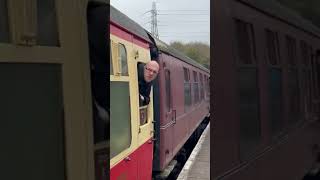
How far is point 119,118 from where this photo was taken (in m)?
4.17

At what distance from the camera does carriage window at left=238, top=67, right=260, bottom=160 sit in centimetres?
145

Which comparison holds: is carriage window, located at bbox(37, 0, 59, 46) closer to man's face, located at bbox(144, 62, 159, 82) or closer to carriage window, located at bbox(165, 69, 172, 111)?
man's face, located at bbox(144, 62, 159, 82)

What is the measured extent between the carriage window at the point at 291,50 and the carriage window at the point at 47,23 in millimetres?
766

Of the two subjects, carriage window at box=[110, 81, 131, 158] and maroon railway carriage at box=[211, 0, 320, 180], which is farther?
carriage window at box=[110, 81, 131, 158]

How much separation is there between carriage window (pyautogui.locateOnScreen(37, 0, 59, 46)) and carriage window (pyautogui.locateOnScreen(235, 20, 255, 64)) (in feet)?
1.55

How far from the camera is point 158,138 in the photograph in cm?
716

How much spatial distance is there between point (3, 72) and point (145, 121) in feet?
15.3

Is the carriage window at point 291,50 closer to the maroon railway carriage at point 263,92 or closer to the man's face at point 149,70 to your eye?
the maroon railway carriage at point 263,92

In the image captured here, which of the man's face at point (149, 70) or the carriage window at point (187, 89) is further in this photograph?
the carriage window at point (187, 89)

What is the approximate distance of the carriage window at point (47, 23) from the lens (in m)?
1.29

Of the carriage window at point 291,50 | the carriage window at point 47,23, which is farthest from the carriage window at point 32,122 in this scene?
the carriage window at point 291,50

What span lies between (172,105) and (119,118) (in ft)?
13.9

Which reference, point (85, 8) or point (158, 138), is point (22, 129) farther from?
point (158, 138)

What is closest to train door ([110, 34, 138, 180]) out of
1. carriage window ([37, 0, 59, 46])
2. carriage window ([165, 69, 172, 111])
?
carriage window ([37, 0, 59, 46])
